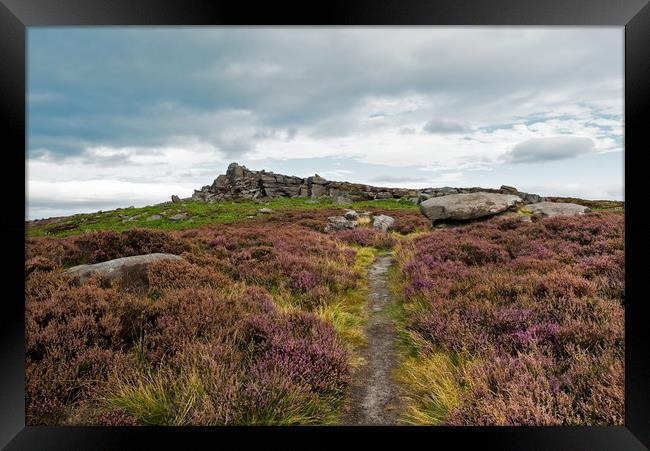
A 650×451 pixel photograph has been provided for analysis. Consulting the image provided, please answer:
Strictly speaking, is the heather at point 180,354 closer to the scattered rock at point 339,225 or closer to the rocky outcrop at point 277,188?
the scattered rock at point 339,225

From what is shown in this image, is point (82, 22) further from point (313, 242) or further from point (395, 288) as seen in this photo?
point (313, 242)

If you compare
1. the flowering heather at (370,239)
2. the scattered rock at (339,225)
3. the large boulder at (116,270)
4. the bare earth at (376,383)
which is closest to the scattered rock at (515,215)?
the flowering heather at (370,239)

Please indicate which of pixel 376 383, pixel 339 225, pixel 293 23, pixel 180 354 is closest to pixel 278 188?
pixel 339 225

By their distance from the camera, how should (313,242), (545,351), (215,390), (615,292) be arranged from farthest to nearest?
1. (313,242)
2. (615,292)
3. (545,351)
4. (215,390)

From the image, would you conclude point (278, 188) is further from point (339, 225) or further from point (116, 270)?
point (116, 270)

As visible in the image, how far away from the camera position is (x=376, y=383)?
3.64 metres

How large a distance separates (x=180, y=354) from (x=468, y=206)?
15.6m

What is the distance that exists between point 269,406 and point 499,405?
7.22 ft

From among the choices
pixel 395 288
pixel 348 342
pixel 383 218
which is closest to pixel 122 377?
pixel 348 342

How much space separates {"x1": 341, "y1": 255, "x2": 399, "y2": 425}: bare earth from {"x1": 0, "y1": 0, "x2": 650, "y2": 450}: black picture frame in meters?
0.26

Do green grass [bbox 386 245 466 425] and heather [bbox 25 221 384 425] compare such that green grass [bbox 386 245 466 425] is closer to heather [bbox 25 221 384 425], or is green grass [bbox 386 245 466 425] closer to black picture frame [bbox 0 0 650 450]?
black picture frame [bbox 0 0 650 450]

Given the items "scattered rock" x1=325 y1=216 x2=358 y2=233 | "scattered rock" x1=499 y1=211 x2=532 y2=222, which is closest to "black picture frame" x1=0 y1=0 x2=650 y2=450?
"scattered rock" x1=499 y1=211 x2=532 y2=222

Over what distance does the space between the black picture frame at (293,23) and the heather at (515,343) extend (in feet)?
0.94

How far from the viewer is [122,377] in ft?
10.1
